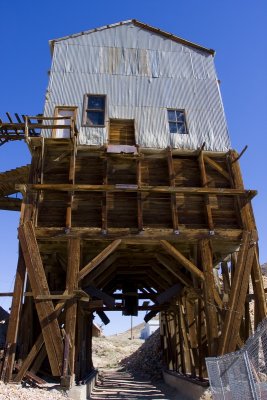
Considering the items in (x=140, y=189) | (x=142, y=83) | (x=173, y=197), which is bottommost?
(x=173, y=197)

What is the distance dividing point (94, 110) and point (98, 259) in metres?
6.89

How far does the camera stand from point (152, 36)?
57.6 feet

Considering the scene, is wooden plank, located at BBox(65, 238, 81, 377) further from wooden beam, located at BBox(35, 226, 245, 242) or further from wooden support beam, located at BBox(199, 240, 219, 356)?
wooden support beam, located at BBox(199, 240, 219, 356)

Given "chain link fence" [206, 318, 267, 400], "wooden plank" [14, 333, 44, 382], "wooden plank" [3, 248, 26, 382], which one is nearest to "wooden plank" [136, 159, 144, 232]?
"wooden plank" [3, 248, 26, 382]

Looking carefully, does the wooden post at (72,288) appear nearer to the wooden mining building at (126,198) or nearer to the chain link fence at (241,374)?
the wooden mining building at (126,198)

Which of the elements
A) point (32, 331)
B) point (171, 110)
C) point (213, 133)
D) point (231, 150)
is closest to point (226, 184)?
point (231, 150)

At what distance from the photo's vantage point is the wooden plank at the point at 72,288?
423 inches

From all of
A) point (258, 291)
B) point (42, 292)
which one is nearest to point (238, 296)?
point (258, 291)

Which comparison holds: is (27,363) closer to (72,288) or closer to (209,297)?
(72,288)

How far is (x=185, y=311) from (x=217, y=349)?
5.51 meters

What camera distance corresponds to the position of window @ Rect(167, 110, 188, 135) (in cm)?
1524

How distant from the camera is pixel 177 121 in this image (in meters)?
15.5

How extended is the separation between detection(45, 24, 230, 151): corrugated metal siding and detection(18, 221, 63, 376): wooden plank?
4703 millimetres

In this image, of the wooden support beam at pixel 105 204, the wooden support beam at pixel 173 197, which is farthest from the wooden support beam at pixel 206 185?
the wooden support beam at pixel 105 204
